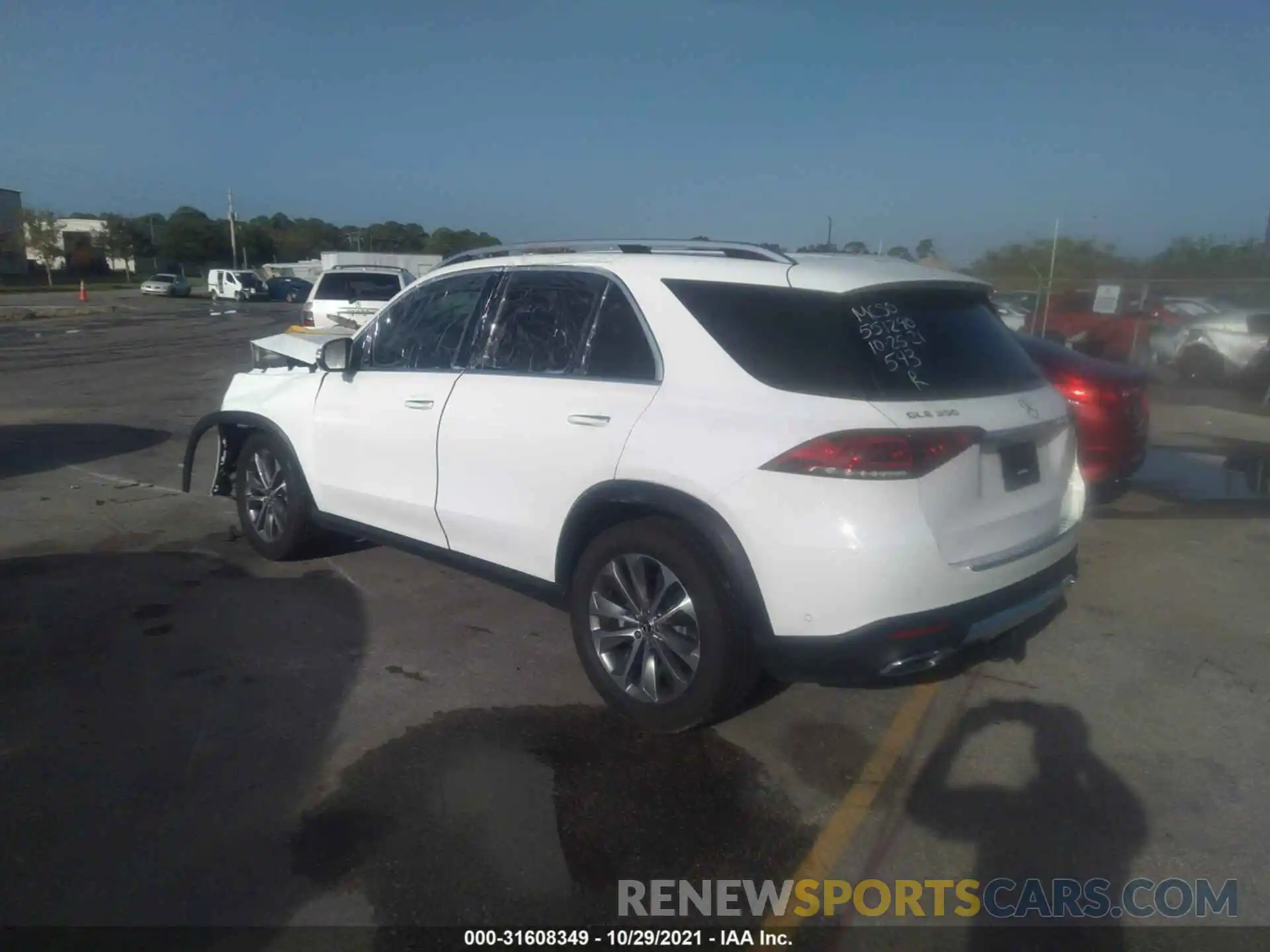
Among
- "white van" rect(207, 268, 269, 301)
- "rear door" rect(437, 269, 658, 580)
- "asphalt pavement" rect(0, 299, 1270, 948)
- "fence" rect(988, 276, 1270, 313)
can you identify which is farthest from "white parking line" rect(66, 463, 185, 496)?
"white van" rect(207, 268, 269, 301)

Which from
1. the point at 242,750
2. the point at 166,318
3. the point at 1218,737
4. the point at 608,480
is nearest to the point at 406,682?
the point at 242,750

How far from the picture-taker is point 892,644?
3.41 meters

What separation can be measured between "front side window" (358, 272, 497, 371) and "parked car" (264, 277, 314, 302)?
53.3m

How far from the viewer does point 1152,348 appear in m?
18.9

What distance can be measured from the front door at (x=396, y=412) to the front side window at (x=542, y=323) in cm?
23

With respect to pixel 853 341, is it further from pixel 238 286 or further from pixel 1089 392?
pixel 238 286

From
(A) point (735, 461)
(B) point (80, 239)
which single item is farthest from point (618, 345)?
(B) point (80, 239)

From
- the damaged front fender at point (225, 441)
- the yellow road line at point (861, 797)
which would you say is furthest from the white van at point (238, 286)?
the yellow road line at point (861, 797)

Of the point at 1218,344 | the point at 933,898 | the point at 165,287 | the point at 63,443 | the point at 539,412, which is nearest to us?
the point at 933,898

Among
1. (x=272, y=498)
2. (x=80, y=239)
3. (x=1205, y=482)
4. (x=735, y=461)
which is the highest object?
(x=80, y=239)

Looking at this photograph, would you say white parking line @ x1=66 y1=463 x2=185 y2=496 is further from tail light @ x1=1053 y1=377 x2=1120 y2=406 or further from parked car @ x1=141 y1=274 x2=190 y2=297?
parked car @ x1=141 y1=274 x2=190 y2=297

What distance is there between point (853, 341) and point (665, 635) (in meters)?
1.34

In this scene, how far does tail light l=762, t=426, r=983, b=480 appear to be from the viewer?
3.32m

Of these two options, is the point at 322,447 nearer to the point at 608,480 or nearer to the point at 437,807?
the point at 608,480
